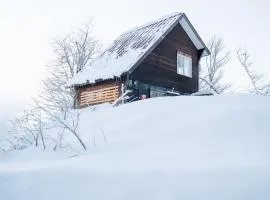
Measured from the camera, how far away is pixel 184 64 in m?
17.6

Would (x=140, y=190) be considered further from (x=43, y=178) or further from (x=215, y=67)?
(x=215, y=67)

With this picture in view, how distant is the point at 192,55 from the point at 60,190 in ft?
52.2

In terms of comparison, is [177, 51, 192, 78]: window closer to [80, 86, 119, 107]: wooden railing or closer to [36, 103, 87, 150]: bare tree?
[80, 86, 119, 107]: wooden railing

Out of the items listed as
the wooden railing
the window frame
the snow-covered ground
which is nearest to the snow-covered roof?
the wooden railing

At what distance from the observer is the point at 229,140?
3820 millimetres

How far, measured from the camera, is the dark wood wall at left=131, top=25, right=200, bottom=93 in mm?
14820

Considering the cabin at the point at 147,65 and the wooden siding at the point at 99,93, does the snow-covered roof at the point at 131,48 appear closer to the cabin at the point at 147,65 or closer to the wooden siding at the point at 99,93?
the cabin at the point at 147,65


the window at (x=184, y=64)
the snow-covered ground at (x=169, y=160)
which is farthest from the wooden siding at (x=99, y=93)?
the snow-covered ground at (x=169, y=160)

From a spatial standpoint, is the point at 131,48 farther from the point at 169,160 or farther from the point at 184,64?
the point at 169,160

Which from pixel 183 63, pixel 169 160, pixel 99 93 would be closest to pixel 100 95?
pixel 99 93

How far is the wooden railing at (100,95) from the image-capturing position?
14628 millimetres

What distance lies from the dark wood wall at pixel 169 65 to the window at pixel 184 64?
0.77 feet

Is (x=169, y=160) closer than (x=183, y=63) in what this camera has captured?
Yes

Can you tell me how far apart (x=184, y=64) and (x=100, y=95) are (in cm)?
525
